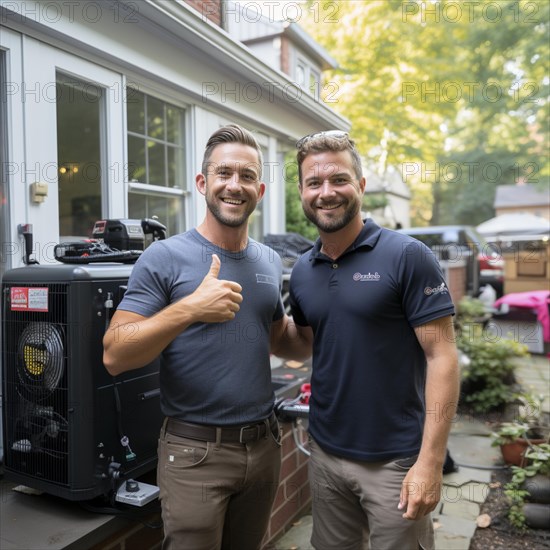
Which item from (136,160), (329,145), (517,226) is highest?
(517,226)

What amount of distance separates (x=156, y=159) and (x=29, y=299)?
85.5 inches

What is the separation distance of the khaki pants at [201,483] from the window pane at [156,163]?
241 centimetres

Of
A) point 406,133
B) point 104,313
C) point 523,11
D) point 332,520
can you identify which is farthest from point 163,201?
point 406,133

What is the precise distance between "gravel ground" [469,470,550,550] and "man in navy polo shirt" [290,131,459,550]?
1.55m

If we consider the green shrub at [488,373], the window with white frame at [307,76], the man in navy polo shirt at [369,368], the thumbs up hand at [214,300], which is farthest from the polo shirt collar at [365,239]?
the window with white frame at [307,76]

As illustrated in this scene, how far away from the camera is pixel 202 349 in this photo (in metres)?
1.67

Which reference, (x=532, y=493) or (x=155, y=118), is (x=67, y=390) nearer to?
(x=155, y=118)

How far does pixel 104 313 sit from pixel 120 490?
658 millimetres

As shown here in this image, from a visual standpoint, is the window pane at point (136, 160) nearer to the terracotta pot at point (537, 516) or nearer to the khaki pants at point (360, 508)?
the khaki pants at point (360, 508)

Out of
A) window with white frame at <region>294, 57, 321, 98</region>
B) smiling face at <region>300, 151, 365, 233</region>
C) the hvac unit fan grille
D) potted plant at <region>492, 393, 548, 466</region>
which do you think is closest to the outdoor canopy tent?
window with white frame at <region>294, 57, 321, 98</region>

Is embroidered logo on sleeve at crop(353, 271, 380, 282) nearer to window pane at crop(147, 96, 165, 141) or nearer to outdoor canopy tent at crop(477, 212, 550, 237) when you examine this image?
window pane at crop(147, 96, 165, 141)

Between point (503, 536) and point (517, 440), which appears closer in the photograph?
point (503, 536)

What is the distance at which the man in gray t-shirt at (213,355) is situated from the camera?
1.52 m

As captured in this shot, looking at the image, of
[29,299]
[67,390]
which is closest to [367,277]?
[67,390]
